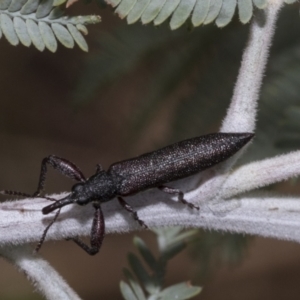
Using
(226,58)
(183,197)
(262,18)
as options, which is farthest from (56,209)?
(226,58)

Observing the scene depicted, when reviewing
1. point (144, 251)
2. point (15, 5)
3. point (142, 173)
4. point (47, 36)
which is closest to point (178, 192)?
point (142, 173)

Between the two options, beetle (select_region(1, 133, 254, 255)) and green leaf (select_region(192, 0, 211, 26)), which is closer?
green leaf (select_region(192, 0, 211, 26))

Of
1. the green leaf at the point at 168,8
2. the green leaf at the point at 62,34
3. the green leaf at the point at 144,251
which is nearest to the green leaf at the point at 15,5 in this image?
the green leaf at the point at 62,34

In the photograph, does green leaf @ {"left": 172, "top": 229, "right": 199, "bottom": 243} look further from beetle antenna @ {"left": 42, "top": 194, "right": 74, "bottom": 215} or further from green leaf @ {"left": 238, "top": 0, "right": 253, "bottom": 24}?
green leaf @ {"left": 238, "top": 0, "right": 253, "bottom": 24}

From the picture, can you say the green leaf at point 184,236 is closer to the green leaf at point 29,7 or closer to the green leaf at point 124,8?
the green leaf at point 124,8

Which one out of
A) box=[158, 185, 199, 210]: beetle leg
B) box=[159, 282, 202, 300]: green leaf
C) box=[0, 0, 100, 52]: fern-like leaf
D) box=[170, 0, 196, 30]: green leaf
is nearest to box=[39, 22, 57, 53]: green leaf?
box=[0, 0, 100, 52]: fern-like leaf

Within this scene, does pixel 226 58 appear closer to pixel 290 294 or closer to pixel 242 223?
pixel 242 223

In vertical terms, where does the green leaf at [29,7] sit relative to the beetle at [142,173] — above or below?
above
